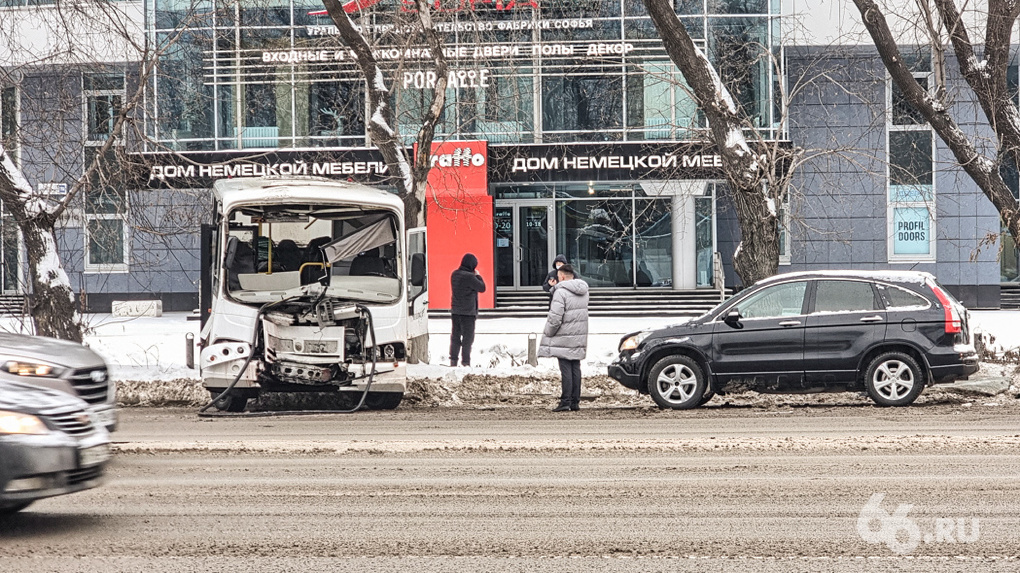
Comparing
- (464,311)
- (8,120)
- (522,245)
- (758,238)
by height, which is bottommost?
(464,311)

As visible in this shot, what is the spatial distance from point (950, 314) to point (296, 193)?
7691 mm

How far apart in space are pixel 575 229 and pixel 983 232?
37.8 ft

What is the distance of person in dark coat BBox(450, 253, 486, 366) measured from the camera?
17.5 meters

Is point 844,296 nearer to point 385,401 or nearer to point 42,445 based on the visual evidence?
point 385,401

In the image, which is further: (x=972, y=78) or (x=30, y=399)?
(x=972, y=78)

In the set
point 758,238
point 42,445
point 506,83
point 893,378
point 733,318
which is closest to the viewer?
point 42,445

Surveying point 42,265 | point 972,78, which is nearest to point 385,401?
point 42,265

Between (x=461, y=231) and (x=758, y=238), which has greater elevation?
(x=461, y=231)

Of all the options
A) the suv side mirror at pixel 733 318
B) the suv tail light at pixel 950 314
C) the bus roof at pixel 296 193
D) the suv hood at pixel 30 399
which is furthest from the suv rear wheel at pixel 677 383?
the suv hood at pixel 30 399

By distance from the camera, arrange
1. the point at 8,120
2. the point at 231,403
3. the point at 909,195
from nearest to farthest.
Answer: the point at 231,403 < the point at 8,120 < the point at 909,195

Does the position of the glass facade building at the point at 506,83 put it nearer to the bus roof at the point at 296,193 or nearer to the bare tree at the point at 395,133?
the bare tree at the point at 395,133

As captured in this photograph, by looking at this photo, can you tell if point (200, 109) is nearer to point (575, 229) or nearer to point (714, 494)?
point (575, 229)

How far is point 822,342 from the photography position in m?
12.8

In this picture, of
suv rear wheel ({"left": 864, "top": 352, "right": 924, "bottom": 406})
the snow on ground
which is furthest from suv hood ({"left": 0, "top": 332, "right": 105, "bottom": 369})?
suv rear wheel ({"left": 864, "top": 352, "right": 924, "bottom": 406})
